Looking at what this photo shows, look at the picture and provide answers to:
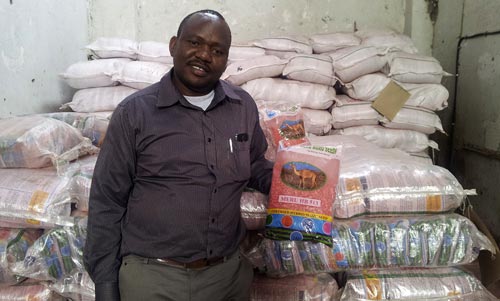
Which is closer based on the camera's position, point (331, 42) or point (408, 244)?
point (408, 244)

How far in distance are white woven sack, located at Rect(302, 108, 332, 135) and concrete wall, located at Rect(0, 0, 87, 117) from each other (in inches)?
64.7

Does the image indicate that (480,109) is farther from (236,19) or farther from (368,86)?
(236,19)

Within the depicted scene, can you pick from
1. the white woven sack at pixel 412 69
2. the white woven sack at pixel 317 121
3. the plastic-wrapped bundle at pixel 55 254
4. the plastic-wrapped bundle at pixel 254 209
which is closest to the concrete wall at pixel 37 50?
the plastic-wrapped bundle at pixel 55 254

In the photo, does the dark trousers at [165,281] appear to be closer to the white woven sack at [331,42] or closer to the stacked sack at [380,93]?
the stacked sack at [380,93]

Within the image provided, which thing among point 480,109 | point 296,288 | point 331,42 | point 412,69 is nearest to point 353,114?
point 412,69

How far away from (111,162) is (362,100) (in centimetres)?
171

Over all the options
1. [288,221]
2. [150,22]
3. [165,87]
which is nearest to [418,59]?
[288,221]

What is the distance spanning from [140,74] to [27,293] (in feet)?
4.34

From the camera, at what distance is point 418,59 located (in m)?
2.29

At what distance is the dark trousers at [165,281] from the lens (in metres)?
1.11

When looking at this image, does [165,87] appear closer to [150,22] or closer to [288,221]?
[288,221]

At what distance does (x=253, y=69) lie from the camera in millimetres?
2223

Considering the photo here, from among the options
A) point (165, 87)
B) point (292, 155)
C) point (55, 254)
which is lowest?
point (55, 254)

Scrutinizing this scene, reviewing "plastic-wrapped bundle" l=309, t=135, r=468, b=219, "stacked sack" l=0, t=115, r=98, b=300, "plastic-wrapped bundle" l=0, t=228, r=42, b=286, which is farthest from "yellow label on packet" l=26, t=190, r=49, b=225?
"plastic-wrapped bundle" l=309, t=135, r=468, b=219
